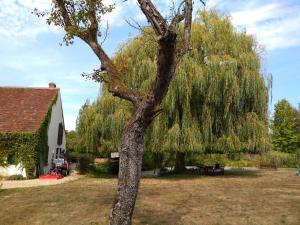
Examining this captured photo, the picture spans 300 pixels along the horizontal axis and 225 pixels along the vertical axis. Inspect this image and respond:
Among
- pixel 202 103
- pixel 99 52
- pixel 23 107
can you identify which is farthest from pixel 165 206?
pixel 23 107

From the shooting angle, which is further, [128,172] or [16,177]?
[16,177]

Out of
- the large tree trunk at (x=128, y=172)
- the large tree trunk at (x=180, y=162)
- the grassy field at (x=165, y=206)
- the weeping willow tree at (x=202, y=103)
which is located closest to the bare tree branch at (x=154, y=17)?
the large tree trunk at (x=128, y=172)

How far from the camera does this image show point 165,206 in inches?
523

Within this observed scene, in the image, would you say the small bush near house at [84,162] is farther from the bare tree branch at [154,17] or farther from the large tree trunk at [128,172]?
the bare tree branch at [154,17]

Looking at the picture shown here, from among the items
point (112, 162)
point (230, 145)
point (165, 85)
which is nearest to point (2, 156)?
point (112, 162)

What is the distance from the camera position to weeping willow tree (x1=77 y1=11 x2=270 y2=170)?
23969 millimetres

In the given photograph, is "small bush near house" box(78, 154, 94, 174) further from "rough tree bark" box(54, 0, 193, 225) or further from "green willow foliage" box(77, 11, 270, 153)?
"rough tree bark" box(54, 0, 193, 225)

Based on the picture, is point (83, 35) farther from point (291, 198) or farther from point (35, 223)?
point (291, 198)

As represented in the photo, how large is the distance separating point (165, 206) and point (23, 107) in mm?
19208

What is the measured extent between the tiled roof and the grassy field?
9.60 metres

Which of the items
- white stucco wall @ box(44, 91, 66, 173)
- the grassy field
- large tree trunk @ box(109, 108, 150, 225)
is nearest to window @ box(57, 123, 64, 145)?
white stucco wall @ box(44, 91, 66, 173)

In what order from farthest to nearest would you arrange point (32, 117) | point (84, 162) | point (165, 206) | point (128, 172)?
point (84, 162) < point (32, 117) < point (165, 206) < point (128, 172)

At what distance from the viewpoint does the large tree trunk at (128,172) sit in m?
8.22

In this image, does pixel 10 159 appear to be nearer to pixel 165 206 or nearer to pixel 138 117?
pixel 165 206
